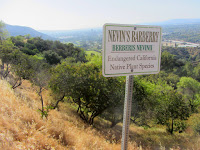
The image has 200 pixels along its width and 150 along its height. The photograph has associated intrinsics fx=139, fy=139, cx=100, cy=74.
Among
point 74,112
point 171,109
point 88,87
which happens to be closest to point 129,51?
point 88,87

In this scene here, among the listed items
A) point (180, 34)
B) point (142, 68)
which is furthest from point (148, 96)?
point (180, 34)

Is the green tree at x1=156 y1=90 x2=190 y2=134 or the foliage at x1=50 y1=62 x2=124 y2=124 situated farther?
the green tree at x1=156 y1=90 x2=190 y2=134

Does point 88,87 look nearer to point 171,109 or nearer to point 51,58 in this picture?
point 171,109

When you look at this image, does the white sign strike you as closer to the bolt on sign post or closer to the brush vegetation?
the bolt on sign post

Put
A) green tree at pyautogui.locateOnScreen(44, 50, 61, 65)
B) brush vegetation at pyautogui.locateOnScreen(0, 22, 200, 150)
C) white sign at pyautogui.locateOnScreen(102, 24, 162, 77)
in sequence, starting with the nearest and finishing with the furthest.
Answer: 1. white sign at pyautogui.locateOnScreen(102, 24, 162, 77)
2. brush vegetation at pyautogui.locateOnScreen(0, 22, 200, 150)
3. green tree at pyautogui.locateOnScreen(44, 50, 61, 65)

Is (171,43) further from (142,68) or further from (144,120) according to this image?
(142,68)

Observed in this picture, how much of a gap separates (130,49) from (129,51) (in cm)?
3

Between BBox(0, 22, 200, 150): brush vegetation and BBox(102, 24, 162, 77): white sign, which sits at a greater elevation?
BBox(102, 24, 162, 77): white sign

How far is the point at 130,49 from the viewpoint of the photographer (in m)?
1.72

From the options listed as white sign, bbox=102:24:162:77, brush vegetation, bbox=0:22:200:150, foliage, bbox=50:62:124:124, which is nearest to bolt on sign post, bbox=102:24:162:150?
white sign, bbox=102:24:162:77

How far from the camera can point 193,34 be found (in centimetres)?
10319

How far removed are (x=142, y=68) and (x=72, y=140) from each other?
2257mm

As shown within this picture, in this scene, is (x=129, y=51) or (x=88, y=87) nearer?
(x=129, y=51)

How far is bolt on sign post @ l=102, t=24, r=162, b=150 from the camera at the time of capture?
162 centimetres
